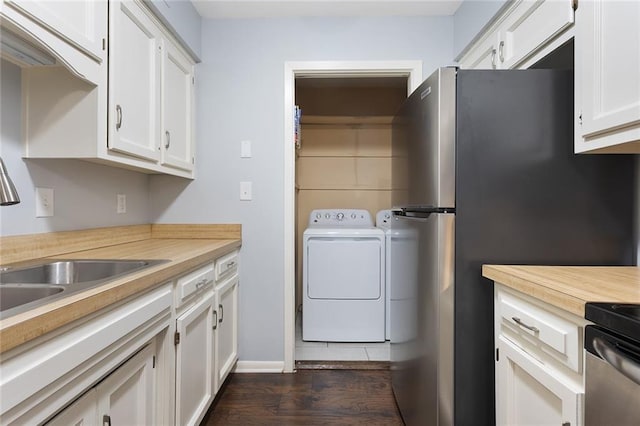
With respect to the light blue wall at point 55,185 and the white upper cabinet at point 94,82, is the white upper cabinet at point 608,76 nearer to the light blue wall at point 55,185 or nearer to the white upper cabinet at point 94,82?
the white upper cabinet at point 94,82

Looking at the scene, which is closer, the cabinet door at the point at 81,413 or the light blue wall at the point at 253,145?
the cabinet door at the point at 81,413

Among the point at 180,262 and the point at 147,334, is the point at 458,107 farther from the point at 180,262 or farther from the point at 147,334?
the point at 147,334

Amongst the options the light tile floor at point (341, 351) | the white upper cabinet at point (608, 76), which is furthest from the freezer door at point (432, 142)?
the light tile floor at point (341, 351)

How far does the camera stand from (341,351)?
101 inches

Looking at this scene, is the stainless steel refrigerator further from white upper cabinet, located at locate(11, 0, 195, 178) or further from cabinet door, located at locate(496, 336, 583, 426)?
white upper cabinet, located at locate(11, 0, 195, 178)

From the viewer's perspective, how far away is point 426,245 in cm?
138

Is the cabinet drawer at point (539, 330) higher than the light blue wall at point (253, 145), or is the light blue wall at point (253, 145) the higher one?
the light blue wall at point (253, 145)

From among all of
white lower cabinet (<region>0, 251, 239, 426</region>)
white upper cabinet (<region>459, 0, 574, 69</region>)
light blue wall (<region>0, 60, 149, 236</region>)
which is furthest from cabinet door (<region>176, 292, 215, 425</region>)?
white upper cabinet (<region>459, 0, 574, 69</region>)

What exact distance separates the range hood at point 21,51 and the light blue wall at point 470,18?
75.4 inches

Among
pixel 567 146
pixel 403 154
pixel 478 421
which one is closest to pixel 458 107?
pixel 567 146

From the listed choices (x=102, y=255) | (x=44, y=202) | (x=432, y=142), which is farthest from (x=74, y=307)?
(x=432, y=142)

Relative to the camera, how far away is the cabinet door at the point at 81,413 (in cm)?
75

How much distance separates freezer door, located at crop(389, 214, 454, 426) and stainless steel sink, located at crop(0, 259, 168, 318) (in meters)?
1.04

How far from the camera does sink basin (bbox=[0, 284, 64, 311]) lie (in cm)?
93
